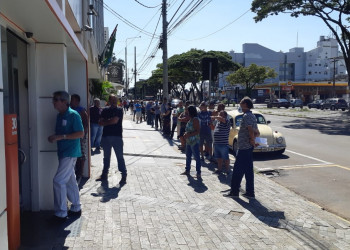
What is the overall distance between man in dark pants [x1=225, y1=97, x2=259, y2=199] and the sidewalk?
24 centimetres

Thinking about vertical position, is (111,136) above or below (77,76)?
below

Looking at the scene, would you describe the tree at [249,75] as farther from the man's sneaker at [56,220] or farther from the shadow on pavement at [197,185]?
the man's sneaker at [56,220]

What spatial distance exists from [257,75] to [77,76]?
58714 mm

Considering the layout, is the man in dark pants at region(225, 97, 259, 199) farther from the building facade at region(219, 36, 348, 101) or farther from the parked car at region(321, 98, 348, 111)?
the building facade at region(219, 36, 348, 101)

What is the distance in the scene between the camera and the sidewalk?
481 cm

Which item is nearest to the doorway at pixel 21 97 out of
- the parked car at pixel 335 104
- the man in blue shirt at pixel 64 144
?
the man in blue shirt at pixel 64 144

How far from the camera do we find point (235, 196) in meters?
7.11

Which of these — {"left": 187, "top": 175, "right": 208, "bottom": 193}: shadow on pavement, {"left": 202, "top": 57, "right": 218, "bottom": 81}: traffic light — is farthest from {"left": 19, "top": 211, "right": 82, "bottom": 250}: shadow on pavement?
{"left": 202, "top": 57, "right": 218, "bottom": 81}: traffic light

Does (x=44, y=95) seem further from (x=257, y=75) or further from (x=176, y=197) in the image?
(x=257, y=75)

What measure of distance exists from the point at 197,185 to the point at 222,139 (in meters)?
1.64

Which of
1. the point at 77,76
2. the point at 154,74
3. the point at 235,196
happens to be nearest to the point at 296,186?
the point at 235,196

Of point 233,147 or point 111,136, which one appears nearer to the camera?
point 111,136

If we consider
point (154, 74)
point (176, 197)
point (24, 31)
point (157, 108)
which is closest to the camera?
point (24, 31)

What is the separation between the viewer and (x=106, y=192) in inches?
280
